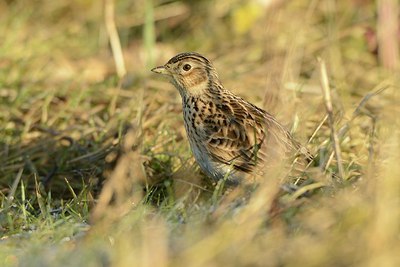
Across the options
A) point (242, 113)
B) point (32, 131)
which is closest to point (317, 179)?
point (242, 113)

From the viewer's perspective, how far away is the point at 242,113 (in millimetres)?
5969

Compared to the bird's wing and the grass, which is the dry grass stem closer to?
the grass

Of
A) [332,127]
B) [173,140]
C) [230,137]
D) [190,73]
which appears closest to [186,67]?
[190,73]

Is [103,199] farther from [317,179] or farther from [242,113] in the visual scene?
[242,113]

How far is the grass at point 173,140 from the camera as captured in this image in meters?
3.74

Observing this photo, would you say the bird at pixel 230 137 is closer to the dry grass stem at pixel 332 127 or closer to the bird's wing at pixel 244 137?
the bird's wing at pixel 244 137

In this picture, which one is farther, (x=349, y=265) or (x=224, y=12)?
(x=224, y=12)

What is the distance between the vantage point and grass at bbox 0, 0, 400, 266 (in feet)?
12.3

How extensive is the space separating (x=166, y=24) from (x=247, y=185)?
19.6 feet

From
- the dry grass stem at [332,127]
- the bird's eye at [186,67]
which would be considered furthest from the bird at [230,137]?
the dry grass stem at [332,127]

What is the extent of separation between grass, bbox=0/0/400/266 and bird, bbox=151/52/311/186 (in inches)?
8.0

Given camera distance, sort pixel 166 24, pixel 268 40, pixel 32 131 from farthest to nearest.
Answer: pixel 166 24
pixel 32 131
pixel 268 40

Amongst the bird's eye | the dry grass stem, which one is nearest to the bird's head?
the bird's eye

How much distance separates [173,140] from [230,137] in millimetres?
1143
